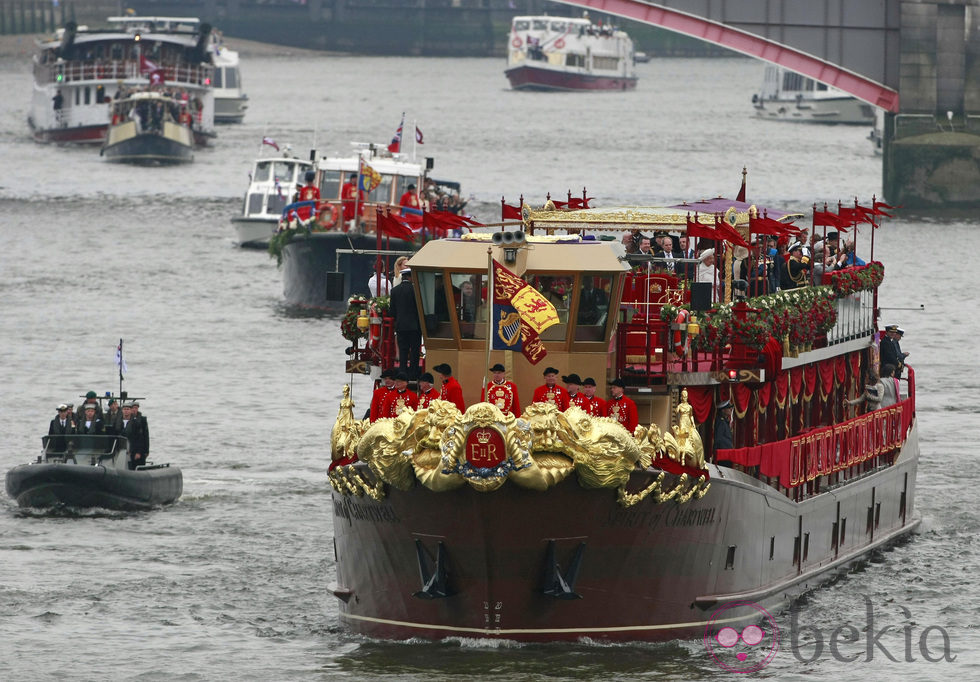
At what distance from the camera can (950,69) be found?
98.8 m

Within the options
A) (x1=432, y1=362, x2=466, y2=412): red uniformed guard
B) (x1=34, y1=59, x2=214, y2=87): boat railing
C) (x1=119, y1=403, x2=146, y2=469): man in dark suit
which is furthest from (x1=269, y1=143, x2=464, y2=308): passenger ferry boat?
(x1=34, y1=59, x2=214, y2=87): boat railing

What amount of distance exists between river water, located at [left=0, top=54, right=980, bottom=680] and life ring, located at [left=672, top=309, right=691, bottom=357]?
14.1ft

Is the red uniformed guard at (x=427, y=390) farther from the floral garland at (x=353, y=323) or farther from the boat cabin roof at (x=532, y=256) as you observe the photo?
the floral garland at (x=353, y=323)

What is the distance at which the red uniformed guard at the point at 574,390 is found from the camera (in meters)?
31.5

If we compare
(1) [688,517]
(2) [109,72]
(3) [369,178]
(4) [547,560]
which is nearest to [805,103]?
(2) [109,72]

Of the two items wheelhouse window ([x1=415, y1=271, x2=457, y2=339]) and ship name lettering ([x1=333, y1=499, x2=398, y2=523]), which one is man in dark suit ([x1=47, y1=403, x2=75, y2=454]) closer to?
ship name lettering ([x1=333, y1=499, x2=398, y2=523])

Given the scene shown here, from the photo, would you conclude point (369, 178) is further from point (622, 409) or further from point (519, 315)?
point (622, 409)

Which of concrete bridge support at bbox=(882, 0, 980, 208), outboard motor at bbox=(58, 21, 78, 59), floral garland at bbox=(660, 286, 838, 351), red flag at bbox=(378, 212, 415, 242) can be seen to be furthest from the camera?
outboard motor at bbox=(58, 21, 78, 59)

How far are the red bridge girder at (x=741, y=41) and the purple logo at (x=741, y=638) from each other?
63.5 metres

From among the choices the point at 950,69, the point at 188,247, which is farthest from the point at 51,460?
the point at 950,69

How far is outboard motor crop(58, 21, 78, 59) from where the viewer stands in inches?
5837

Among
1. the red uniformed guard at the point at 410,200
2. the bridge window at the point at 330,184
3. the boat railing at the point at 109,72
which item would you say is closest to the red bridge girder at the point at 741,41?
the bridge window at the point at 330,184

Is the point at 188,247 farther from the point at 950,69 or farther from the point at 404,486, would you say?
the point at 404,486

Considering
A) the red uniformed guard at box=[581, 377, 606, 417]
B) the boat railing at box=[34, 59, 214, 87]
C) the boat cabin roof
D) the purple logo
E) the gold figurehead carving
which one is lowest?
the purple logo
